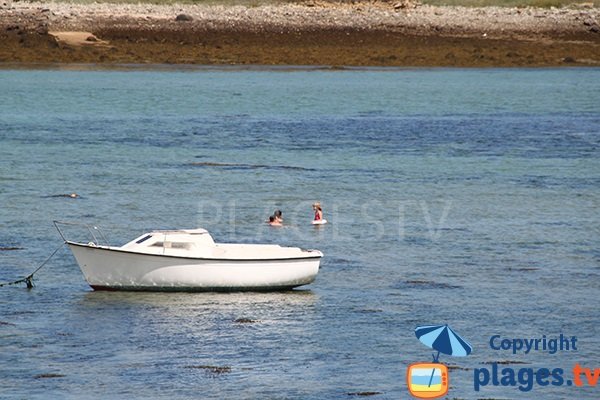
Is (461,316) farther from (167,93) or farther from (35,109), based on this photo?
(167,93)

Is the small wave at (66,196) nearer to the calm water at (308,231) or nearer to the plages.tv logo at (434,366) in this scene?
the calm water at (308,231)

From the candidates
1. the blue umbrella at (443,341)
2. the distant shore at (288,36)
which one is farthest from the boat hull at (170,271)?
the distant shore at (288,36)

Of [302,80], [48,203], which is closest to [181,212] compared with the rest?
[48,203]

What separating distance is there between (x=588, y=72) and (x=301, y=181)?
77.1 m

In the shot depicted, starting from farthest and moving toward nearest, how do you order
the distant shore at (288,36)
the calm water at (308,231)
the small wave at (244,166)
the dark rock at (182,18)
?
the dark rock at (182,18) → the distant shore at (288,36) → the small wave at (244,166) → the calm water at (308,231)

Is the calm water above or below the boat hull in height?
below

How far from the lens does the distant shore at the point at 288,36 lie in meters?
107

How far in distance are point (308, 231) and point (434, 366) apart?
48.8ft

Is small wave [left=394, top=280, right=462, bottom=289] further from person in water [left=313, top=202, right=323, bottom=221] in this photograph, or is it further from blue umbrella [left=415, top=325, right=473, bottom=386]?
person in water [left=313, top=202, right=323, bottom=221]

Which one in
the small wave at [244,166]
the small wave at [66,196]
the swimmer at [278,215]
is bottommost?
the small wave at [66,196]

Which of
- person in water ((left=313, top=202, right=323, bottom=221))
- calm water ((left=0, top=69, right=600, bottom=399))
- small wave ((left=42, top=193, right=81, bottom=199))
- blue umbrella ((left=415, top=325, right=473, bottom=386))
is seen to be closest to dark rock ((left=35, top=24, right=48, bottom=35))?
calm water ((left=0, top=69, right=600, bottom=399))

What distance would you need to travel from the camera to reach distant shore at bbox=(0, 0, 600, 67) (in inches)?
4225

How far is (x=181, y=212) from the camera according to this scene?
154ft

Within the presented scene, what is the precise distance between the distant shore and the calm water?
1699cm
